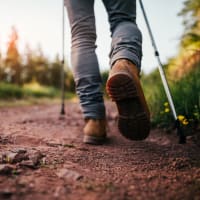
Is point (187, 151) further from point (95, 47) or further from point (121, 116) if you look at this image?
point (95, 47)

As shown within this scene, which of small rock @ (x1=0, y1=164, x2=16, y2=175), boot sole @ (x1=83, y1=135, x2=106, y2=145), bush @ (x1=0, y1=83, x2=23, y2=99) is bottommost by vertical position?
small rock @ (x1=0, y1=164, x2=16, y2=175)

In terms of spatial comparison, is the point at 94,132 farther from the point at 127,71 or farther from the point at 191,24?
the point at 191,24

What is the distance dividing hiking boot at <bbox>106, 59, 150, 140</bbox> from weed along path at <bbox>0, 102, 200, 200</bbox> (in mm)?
147

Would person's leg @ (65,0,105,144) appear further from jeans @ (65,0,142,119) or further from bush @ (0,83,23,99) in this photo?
bush @ (0,83,23,99)

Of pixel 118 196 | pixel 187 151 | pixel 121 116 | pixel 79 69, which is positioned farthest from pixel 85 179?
pixel 79 69

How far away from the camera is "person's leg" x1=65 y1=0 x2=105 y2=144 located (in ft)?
7.65

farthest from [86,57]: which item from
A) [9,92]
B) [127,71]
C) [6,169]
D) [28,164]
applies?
[9,92]

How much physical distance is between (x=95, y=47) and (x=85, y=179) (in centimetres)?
115

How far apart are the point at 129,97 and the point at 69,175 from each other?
665mm

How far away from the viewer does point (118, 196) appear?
49.4 inches

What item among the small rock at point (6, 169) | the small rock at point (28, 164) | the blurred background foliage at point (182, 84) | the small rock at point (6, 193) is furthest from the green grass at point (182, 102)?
the small rock at point (6, 193)

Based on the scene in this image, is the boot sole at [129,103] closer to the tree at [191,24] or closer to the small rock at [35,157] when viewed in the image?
the small rock at [35,157]

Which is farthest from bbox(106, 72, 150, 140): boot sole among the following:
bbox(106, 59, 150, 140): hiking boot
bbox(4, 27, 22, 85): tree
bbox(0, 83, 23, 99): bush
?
bbox(4, 27, 22, 85): tree

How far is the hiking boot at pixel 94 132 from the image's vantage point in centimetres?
238
